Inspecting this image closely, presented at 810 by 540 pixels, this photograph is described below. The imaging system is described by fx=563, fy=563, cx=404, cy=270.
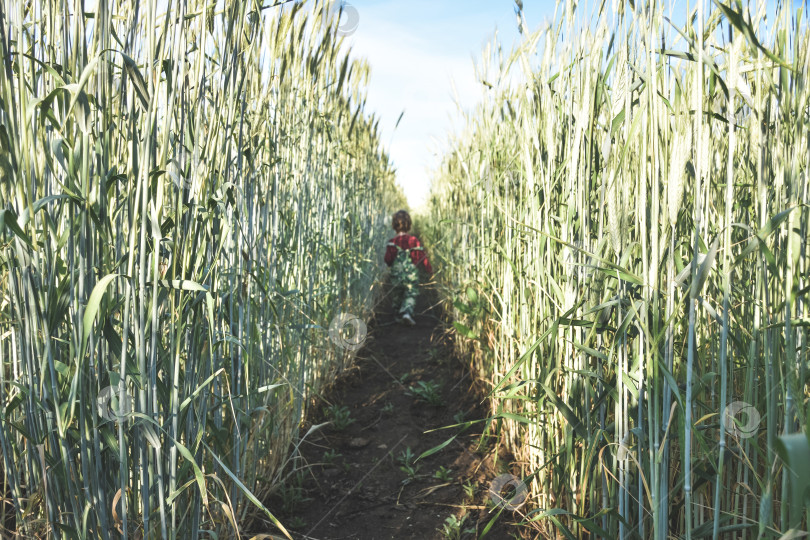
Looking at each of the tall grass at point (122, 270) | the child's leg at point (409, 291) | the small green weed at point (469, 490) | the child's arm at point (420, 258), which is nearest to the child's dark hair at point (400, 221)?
the child's arm at point (420, 258)

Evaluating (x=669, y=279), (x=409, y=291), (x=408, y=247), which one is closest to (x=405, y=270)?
(x=409, y=291)

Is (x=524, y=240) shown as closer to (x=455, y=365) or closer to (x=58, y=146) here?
(x=58, y=146)

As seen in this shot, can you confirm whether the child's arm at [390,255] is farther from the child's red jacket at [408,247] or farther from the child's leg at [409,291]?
the child's leg at [409,291]

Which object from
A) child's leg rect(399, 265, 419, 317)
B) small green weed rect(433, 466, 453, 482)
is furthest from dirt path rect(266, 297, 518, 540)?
child's leg rect(399, 265, 419, 317)

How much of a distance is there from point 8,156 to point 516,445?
177 cm

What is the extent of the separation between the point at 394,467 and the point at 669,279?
164cm

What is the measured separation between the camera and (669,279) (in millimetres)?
958

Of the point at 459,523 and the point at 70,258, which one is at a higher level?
the point at 70,258

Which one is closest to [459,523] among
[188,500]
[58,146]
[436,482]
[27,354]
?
[436,482]

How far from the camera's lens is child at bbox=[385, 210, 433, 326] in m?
4.63

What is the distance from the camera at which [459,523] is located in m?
1.76

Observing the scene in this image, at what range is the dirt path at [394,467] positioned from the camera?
6.11ft

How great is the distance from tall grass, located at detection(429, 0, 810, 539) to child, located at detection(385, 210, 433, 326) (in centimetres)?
283

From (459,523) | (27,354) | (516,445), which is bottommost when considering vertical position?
(459,523)
